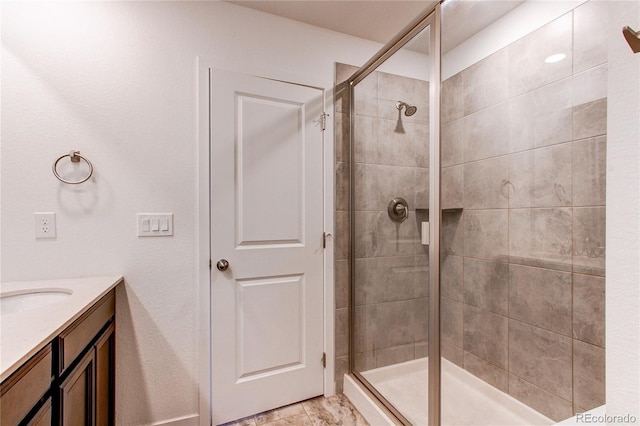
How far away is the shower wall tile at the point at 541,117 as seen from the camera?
4.99 feet

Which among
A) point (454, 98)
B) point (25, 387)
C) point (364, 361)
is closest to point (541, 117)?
point (454, 98)

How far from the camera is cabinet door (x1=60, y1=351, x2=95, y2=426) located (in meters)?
0.93

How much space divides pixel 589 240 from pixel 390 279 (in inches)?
39.6

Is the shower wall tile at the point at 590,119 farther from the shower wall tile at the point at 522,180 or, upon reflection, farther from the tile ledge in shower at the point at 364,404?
the tile ledge in shower at the point at 364,404

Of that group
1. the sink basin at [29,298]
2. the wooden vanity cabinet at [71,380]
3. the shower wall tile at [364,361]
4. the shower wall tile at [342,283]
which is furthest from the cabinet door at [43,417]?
the shower wall tile at [364,361]

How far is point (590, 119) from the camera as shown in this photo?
4.63 ft

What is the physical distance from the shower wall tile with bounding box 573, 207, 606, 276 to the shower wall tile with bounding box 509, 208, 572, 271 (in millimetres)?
31

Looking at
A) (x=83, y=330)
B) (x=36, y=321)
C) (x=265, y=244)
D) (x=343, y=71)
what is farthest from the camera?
(x=343, y=71)

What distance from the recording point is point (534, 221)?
5.52 feet

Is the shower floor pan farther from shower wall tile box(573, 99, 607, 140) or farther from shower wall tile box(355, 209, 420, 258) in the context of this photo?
shower wall tile box(573, 99, 607, 140)

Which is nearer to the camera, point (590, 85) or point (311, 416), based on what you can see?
point (590, 85)

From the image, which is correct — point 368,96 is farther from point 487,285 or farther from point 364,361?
point 364,361

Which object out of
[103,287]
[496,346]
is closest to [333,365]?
[496,346]

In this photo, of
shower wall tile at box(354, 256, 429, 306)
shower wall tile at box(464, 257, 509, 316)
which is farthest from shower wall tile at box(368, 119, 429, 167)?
shower wall tile at box(464, 257, 509, 316)
